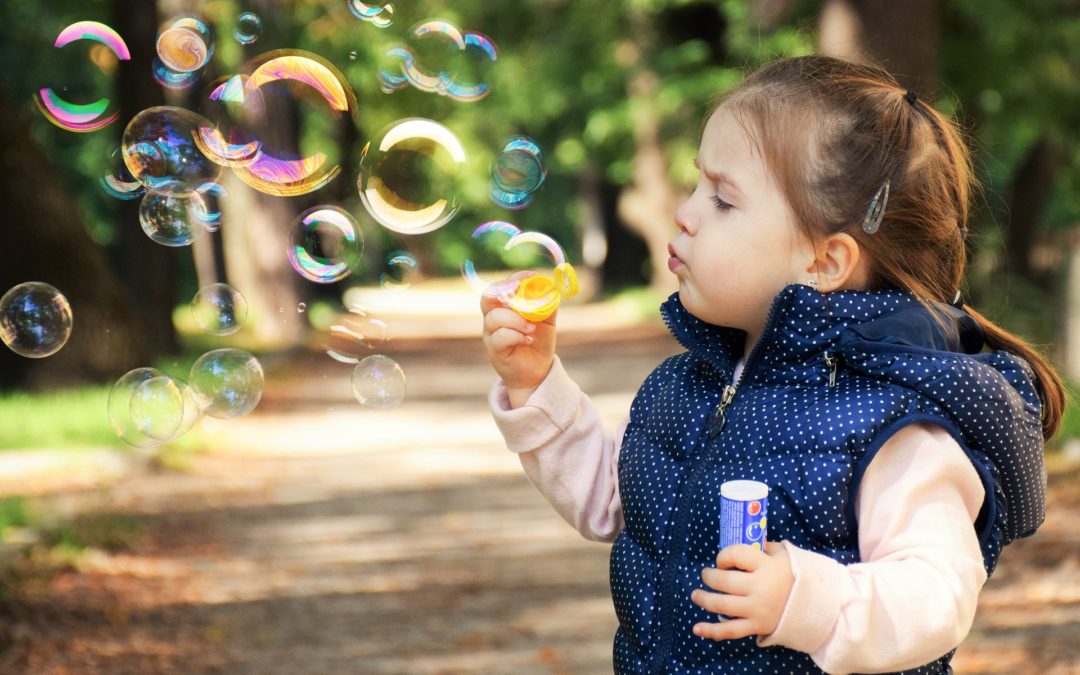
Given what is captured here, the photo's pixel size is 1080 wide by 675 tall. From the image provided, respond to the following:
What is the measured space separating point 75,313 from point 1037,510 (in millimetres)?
9095

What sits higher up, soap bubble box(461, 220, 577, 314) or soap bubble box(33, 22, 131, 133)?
soap bubble box(33, 22, 131, 133)

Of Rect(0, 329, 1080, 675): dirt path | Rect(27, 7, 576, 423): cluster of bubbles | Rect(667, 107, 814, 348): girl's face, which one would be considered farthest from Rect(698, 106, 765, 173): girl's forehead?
Rect(0, 329, 1080, 675): dirt path

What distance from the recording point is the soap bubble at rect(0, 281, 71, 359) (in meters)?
4.02

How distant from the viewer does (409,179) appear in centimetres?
362

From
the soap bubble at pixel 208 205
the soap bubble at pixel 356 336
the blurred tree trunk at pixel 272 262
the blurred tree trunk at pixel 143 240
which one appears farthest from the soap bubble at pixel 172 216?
the blurred tree trunk at pixel 272 262

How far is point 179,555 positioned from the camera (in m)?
6.28

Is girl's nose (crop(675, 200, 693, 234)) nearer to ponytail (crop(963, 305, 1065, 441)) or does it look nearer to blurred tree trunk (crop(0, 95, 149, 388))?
ponytail (crop(963, 305, 1065, 441))

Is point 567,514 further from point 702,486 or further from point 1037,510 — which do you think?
point 1037,510

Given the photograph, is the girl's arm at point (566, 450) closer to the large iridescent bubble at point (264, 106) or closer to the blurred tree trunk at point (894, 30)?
the large iridescent bubble at point (264, 106)

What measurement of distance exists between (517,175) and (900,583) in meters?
1.96

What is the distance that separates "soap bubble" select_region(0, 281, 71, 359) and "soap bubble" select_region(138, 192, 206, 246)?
42cm

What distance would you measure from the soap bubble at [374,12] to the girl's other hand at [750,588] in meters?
2.50

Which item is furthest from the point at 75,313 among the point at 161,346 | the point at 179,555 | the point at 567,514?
the point at 567,514

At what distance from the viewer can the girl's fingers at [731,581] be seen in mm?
1764
